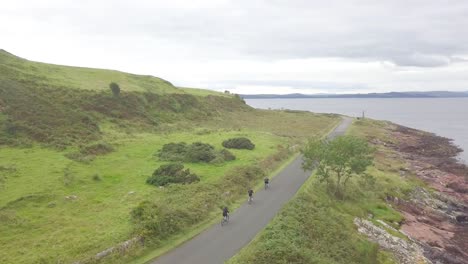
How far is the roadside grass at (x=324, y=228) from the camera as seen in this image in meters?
29.0

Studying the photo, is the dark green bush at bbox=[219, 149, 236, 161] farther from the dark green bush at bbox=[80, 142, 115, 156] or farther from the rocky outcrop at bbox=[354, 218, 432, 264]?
the rocky outcrop at bbox=[354, 218, 432, 264]

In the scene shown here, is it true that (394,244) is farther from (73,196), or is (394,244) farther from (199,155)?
(73,196)

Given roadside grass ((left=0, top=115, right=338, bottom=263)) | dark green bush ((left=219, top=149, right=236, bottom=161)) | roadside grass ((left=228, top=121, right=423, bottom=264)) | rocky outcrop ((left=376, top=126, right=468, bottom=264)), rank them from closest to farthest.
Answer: roadside grass ((left=0, top=115, right=338, bottom=263))
roadside grass ((left=228, top=121, right=423, bottom=264))
rocky outcrop ((left=376, top=126, right=468, bottom=264))
dark green bush ((left=219, top=149, right=236, bottom=161))

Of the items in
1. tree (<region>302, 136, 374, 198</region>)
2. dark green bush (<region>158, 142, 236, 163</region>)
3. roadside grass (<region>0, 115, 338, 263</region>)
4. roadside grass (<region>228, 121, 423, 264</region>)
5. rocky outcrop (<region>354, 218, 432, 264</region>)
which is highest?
tree (<region>302, 136, 374, 198</region>)

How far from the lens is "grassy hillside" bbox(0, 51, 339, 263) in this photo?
3048 centimetres

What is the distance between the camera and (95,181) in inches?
1665

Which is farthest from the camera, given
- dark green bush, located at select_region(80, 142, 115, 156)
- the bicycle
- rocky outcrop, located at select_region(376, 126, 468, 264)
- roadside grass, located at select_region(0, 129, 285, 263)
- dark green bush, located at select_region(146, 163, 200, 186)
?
dark green bush, located at select_region(80, 142, 115, 156)

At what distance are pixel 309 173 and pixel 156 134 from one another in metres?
A: 30.3

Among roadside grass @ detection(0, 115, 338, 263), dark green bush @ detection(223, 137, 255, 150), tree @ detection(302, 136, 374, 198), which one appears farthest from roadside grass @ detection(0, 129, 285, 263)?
tree @ detection(302, 136, 374, 198)

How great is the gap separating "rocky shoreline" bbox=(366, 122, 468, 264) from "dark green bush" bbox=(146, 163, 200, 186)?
22295 mm

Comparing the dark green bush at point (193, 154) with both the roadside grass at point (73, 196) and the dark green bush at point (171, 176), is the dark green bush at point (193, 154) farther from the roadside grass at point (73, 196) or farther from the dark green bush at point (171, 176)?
the dark green bush at point (171, 176)

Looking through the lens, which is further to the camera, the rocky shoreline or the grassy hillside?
the rocky shoreline

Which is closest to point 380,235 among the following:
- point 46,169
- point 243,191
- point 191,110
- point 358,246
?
point 358,246

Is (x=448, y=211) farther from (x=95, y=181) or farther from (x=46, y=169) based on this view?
(x=46, y=169)
